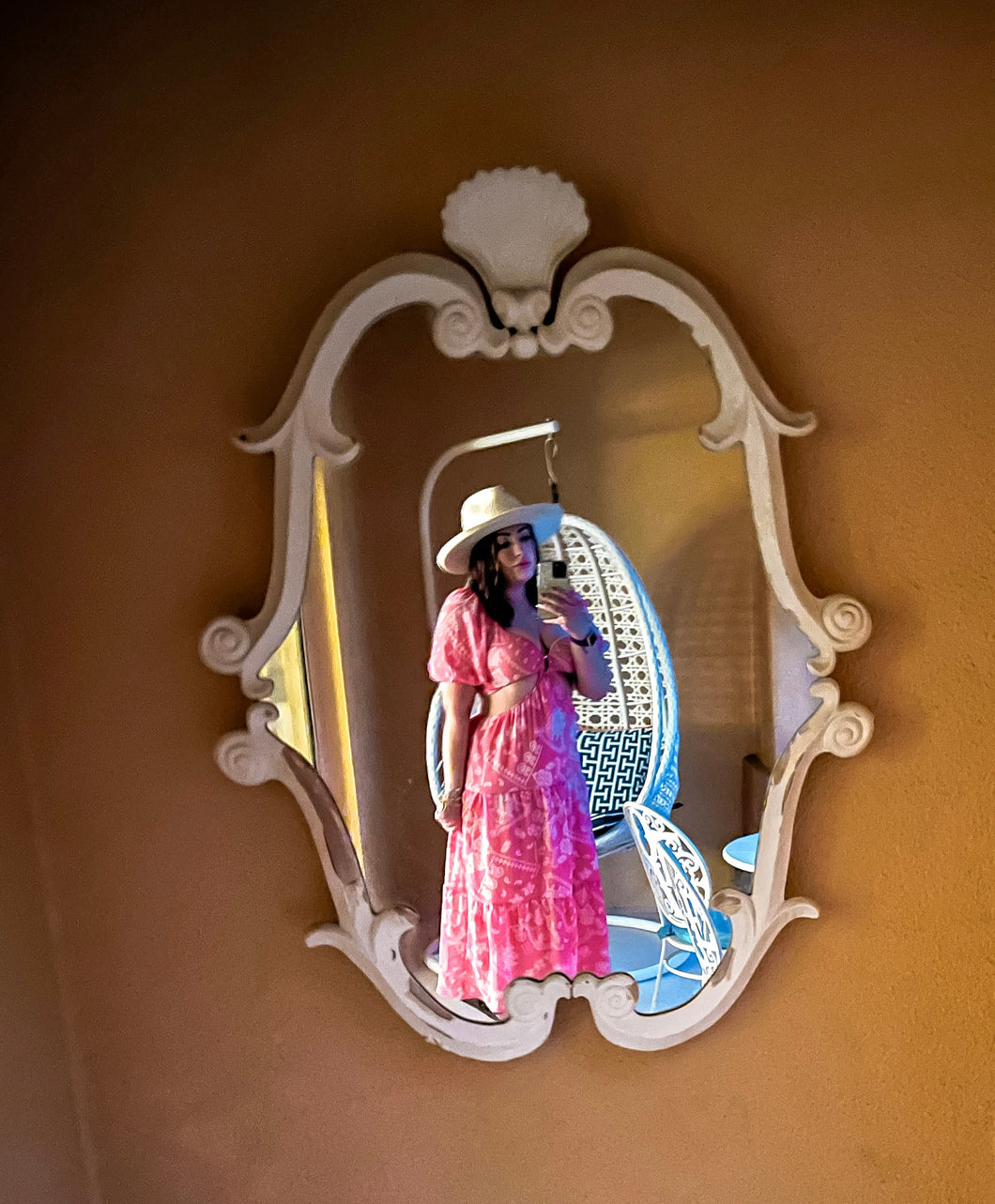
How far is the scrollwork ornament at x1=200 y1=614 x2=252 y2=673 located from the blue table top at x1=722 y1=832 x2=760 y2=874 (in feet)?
1.75

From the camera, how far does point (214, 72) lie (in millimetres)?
835

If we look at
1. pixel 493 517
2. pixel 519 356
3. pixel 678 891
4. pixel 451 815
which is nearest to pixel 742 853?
pixel 678 891

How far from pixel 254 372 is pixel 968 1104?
110 cm

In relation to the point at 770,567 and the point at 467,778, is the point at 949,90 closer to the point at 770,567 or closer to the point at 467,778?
the point at 770,567

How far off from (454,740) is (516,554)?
196mm

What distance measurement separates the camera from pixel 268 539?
88 cm

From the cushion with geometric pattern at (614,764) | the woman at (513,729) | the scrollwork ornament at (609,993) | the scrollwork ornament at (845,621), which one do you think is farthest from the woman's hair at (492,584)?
the scrollwork ornament at (609,993)

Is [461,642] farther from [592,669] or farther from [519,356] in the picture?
[519,356]

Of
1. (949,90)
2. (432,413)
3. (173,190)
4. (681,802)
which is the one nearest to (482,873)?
(681,802)

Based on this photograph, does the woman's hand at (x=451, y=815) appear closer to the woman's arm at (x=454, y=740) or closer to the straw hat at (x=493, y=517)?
the woman's arm at (x=454, y=740)

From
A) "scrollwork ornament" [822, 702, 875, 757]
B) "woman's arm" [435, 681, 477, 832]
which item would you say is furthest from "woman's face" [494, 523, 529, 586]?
"scrollwork ornament" [822, 702, 875, 757]

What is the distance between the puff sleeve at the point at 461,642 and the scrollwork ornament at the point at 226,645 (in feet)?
0.62

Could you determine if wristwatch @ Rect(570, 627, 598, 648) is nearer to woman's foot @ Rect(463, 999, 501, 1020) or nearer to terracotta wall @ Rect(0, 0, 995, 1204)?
terracotta wall @ Rect(0, 0, 995, 1204)

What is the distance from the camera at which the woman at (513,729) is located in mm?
848
